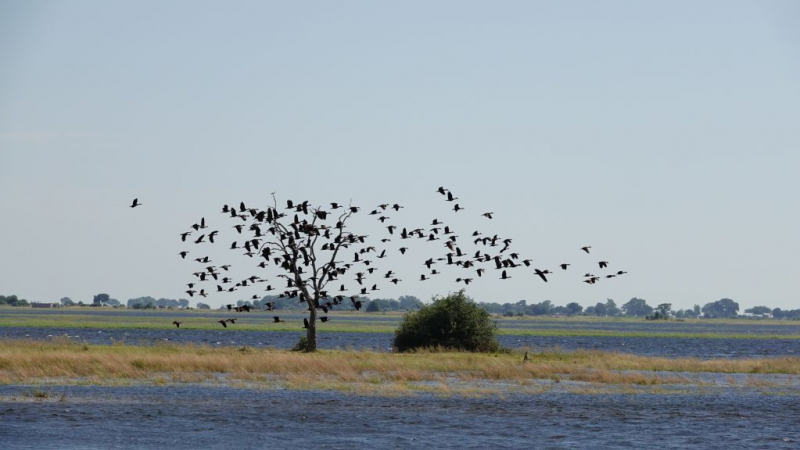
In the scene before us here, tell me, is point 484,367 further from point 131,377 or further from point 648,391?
point 131,377

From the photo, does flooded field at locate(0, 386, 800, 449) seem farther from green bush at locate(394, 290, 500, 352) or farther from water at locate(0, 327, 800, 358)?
water at locate(0, 327, 800, 358)

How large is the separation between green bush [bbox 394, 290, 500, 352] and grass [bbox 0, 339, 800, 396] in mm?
4146

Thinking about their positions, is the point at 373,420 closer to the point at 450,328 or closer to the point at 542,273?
the point at 542,273

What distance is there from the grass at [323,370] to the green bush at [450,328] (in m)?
4.15

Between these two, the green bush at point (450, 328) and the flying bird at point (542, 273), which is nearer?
the flying bird at point (542, 273)

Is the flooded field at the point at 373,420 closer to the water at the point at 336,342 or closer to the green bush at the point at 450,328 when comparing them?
the green bush at the point at 450,328

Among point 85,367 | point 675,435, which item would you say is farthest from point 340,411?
point 85,367

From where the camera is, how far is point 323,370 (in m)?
54.7

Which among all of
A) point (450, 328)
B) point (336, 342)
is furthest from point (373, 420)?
point (336, 342)

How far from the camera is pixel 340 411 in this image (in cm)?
4159

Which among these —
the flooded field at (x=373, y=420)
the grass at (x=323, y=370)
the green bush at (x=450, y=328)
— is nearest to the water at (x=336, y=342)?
the green bush at (x=450, y=328)

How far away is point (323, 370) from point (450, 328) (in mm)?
16560

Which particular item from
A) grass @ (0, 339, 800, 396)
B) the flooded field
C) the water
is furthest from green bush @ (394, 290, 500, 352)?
the flooded field

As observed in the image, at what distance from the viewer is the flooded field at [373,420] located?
34469mm
